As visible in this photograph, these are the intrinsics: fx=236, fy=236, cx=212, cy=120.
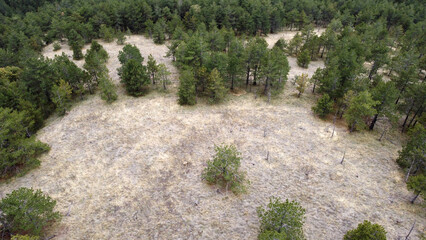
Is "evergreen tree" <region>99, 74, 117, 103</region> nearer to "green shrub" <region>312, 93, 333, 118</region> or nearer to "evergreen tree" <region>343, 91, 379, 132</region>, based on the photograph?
"green shrub" <region>312, 93, 333, 118</region>

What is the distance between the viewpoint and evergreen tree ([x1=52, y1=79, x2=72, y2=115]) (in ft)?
141

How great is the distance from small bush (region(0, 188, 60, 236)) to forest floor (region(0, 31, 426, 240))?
2765 mm

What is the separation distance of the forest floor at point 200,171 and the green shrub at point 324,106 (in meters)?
1.67

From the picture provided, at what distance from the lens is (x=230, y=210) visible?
90.2 feet

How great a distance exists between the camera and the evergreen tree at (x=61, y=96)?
42938 millimetres

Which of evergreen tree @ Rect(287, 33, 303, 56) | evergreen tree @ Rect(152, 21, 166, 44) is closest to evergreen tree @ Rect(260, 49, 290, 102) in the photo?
evergreen tree @ Rect(287, 33, 303, 56)

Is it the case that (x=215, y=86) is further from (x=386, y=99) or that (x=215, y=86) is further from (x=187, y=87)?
(x=386, y=99)

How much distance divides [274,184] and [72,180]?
1057 inches

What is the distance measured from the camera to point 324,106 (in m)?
42.0

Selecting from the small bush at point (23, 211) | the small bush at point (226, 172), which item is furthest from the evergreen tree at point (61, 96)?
the small bush at point (226, 172)

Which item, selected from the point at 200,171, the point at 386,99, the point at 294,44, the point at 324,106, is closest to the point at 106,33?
the point at 294,44

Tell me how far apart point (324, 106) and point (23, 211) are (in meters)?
43.8

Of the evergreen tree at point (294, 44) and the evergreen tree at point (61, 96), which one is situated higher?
the evergreen tree at point (294, 44)

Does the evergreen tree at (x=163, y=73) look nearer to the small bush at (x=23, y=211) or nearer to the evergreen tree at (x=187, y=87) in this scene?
the evergreen tree at (x=187, y=87)
